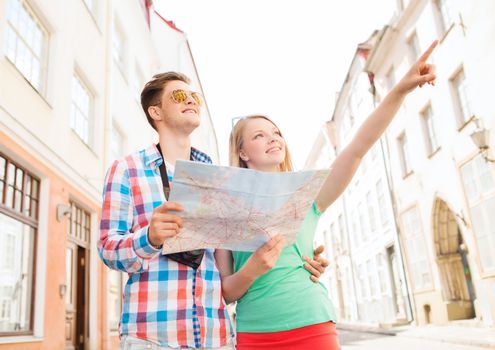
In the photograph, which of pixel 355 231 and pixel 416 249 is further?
pixel 355 231

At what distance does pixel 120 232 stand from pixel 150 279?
21cm

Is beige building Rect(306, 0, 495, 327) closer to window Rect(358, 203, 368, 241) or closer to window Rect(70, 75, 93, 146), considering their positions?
window Rect(358, 203, 368, 241)

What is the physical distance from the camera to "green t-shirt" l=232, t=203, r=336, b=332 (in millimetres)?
1995

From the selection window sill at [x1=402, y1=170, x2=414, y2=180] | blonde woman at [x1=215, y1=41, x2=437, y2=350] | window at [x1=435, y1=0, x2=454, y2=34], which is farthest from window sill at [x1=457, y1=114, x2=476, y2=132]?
blonde woman at [x1=215, y1=41, x2=437, y2=350]

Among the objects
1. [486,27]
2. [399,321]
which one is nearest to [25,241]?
[486,27]

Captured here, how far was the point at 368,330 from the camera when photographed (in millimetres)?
17906

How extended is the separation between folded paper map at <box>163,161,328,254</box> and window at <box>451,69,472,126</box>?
13.6 m

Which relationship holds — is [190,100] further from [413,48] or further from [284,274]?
[413,48]

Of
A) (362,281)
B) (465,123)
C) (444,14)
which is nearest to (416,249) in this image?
(465,123)

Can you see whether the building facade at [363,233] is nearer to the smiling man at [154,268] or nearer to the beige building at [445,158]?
the beige building at [445,158]

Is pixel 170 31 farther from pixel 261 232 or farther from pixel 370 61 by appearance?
pixel 261 232

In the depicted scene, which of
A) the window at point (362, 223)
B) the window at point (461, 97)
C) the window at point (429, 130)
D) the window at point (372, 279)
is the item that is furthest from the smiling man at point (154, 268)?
the window at point (362, 223)

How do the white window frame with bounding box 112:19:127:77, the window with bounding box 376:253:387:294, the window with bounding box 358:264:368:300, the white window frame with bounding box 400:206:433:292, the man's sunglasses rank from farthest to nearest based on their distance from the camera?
the window with bounding box 358:264:368:300 → the window with bounding box 376:253:387:294 → the white window frame with bounding box 400:206:433:292 → the white window frame with bounding box 112:19:127:77 → the man's sunglasses

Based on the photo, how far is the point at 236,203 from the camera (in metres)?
1.70
